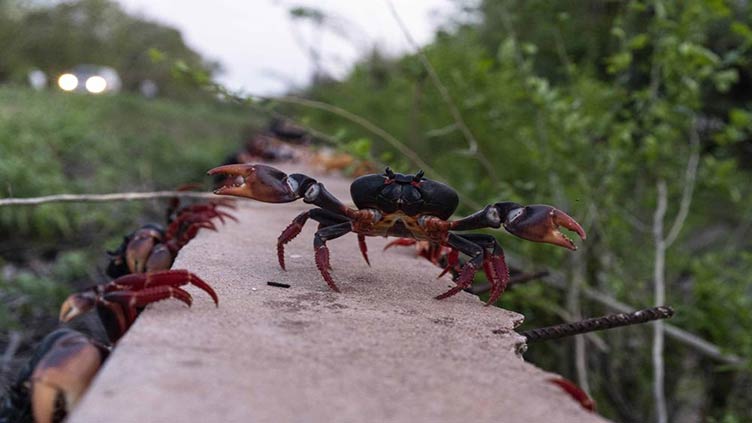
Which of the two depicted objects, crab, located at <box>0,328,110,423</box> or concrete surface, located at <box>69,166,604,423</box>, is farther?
crab, located at <box>0,328,110,423</box>

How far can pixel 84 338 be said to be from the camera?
168 centimetres

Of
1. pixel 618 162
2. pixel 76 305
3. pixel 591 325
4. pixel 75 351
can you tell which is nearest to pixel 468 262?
pixel 591 325

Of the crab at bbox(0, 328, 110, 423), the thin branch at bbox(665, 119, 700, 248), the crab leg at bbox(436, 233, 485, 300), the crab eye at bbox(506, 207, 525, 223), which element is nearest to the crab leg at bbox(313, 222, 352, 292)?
the crab leg at bbox(436, 233, 485, 300)

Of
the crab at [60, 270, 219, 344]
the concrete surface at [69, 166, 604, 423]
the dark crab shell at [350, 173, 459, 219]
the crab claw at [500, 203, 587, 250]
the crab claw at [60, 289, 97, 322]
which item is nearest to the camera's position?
the concrete surface at [69, 166, 604, 423]

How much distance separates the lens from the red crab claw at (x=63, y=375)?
5.10 ft

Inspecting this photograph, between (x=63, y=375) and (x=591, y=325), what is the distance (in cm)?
139

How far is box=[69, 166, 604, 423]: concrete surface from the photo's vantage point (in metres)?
1.38

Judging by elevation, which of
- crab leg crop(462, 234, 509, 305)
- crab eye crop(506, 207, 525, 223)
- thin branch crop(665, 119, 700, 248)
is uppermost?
thin branch crop(665, 119, 700, 248)

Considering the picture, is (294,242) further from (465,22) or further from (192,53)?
(192,53)

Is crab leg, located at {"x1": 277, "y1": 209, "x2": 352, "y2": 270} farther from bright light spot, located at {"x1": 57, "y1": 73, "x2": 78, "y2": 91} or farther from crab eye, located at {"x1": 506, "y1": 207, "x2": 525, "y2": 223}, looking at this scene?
bright light spot, located at {"x1": 57, "y1": 73, "x2": 78, "y2": 91}

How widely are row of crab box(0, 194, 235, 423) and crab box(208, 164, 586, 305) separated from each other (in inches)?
21.3

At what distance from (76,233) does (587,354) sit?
4.16 metres

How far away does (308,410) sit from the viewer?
1.39 m

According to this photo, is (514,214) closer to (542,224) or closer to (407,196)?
(542,224)
